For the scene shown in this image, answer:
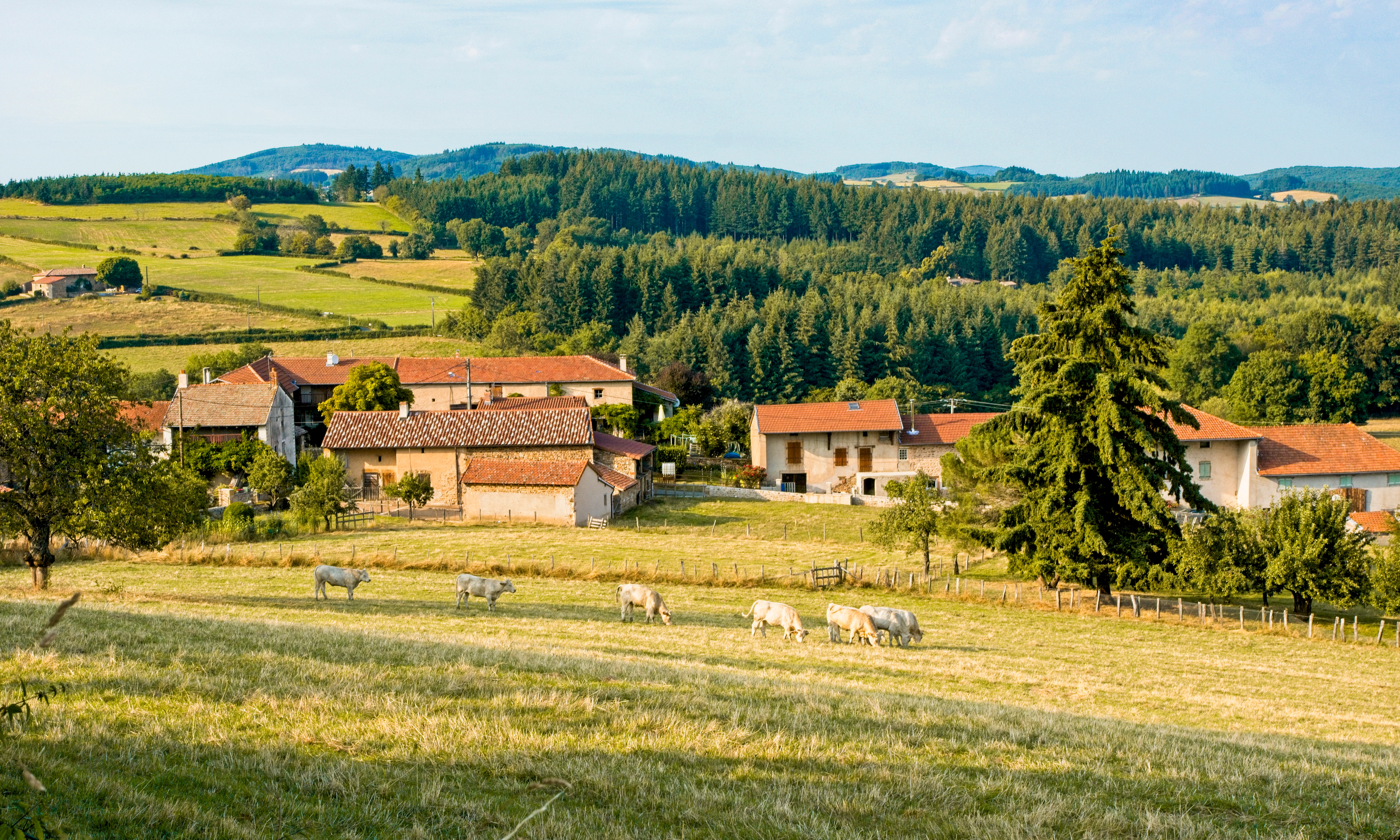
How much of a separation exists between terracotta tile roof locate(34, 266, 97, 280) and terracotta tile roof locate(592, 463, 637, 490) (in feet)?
282

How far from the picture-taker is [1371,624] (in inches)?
1240

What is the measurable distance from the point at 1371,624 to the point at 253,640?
33052 mm

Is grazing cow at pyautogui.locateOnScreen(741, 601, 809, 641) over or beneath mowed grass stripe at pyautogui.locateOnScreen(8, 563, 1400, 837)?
beneath

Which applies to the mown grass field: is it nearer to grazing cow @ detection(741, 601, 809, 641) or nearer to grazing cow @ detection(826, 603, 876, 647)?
grazing cow @ detection(741, 601, 809, 641)

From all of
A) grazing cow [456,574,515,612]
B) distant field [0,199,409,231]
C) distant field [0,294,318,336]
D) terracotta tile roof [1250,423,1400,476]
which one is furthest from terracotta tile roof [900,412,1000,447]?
distant field [0,199,409,231]

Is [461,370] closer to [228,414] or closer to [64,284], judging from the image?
[228,414]

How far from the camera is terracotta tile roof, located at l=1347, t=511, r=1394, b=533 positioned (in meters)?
48.2

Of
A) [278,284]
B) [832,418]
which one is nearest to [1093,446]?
[832,418]

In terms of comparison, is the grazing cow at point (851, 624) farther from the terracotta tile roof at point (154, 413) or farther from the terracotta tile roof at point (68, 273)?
the terracotta tile roof at point (68, 273)

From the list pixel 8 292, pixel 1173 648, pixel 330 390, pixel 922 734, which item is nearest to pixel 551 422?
pixel 330 390

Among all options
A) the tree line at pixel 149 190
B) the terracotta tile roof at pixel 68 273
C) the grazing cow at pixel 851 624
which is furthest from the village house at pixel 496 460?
the tree line at pixel 149 190

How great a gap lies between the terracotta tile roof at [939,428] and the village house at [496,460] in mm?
19035

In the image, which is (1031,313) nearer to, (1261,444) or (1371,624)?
(1261,444)

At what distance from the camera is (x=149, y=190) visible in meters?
170
